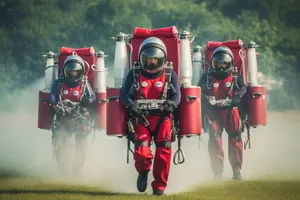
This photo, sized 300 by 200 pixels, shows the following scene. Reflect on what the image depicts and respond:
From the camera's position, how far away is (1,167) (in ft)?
62.6

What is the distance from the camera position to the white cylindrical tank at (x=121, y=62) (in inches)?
560

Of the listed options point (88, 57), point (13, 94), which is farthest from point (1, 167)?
point (13, 94)

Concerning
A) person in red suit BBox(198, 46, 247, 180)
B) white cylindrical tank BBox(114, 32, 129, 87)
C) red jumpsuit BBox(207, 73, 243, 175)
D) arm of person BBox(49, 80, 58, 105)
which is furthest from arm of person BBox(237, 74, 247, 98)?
arm of person BBox(49, 80, 58, 105)

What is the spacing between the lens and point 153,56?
13609 mm

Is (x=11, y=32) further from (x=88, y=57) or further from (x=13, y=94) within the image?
(x=88, y=57)

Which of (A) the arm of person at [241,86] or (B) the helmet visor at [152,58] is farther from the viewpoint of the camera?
(A) the arm of person at [241,86]

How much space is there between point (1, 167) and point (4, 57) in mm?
28788

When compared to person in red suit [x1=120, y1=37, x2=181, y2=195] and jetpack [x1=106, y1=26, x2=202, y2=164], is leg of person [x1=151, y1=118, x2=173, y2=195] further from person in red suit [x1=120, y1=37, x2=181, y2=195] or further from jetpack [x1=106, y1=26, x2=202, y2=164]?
jetpack [x1=106, y1=26, x2=202, y2=164]

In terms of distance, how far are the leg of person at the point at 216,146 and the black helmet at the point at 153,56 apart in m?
4.29

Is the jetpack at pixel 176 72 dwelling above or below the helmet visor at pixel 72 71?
below

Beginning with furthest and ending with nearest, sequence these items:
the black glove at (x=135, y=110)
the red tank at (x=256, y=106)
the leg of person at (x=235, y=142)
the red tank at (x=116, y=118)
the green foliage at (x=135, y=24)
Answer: the green foliage at (x=135, y=24)
the red tank at (x=256, y=106)
the leg of person at (x=235, y=142)
the red tank at (x=116, y=118)
the black glove at (x=135, y=110)

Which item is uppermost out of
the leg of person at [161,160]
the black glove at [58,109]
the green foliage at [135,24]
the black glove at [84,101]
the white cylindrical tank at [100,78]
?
the green foliage at [135,24]

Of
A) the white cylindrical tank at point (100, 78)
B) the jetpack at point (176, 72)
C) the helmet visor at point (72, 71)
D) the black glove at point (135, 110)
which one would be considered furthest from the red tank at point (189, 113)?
the white cylindrical tank at point (100, 78)

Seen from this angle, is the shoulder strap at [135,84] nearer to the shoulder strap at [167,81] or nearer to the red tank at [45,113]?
the shoulder strap at [167,81]
